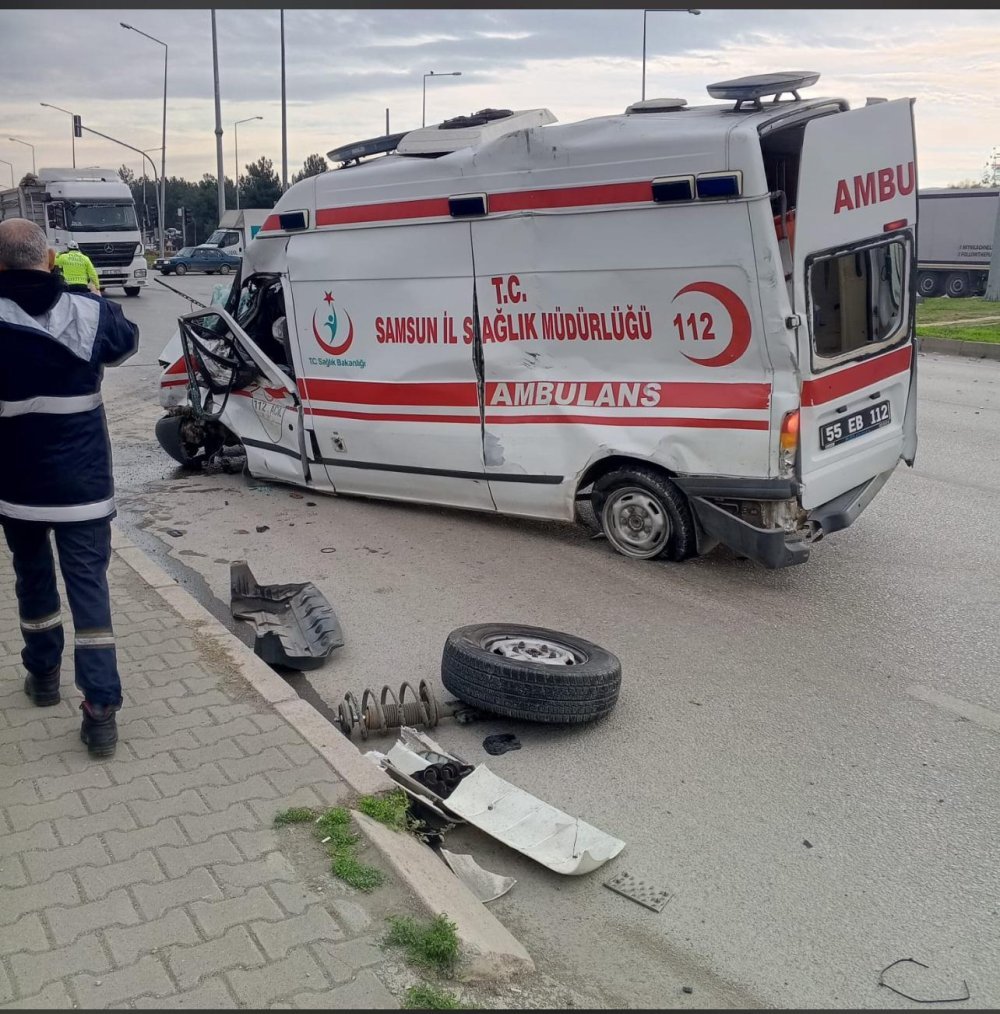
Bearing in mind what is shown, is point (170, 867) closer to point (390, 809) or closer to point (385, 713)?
point (390, 809)

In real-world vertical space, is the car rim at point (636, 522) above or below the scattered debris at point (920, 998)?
above

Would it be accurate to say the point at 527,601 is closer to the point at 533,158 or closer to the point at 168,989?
the point at 533,158

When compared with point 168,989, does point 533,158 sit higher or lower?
higher

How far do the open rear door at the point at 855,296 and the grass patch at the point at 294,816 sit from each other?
11.8 ft

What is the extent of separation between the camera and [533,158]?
6.75 metres

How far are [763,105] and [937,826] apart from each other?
4.14 meters

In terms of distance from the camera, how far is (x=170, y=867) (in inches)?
132

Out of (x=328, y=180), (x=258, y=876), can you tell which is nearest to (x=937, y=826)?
(x=258, y=876)

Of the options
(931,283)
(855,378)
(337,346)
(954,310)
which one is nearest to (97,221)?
(954,310)

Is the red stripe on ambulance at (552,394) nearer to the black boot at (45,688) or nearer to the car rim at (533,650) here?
the car rim at (533,650)

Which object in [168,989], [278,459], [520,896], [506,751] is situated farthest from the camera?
[278,459]

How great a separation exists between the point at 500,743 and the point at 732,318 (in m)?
2.85

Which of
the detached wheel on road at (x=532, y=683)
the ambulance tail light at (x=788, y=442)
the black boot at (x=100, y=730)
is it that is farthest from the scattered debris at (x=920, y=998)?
the ambulance tail light at (x=788, y=442)

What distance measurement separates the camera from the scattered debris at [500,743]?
15.1ft
